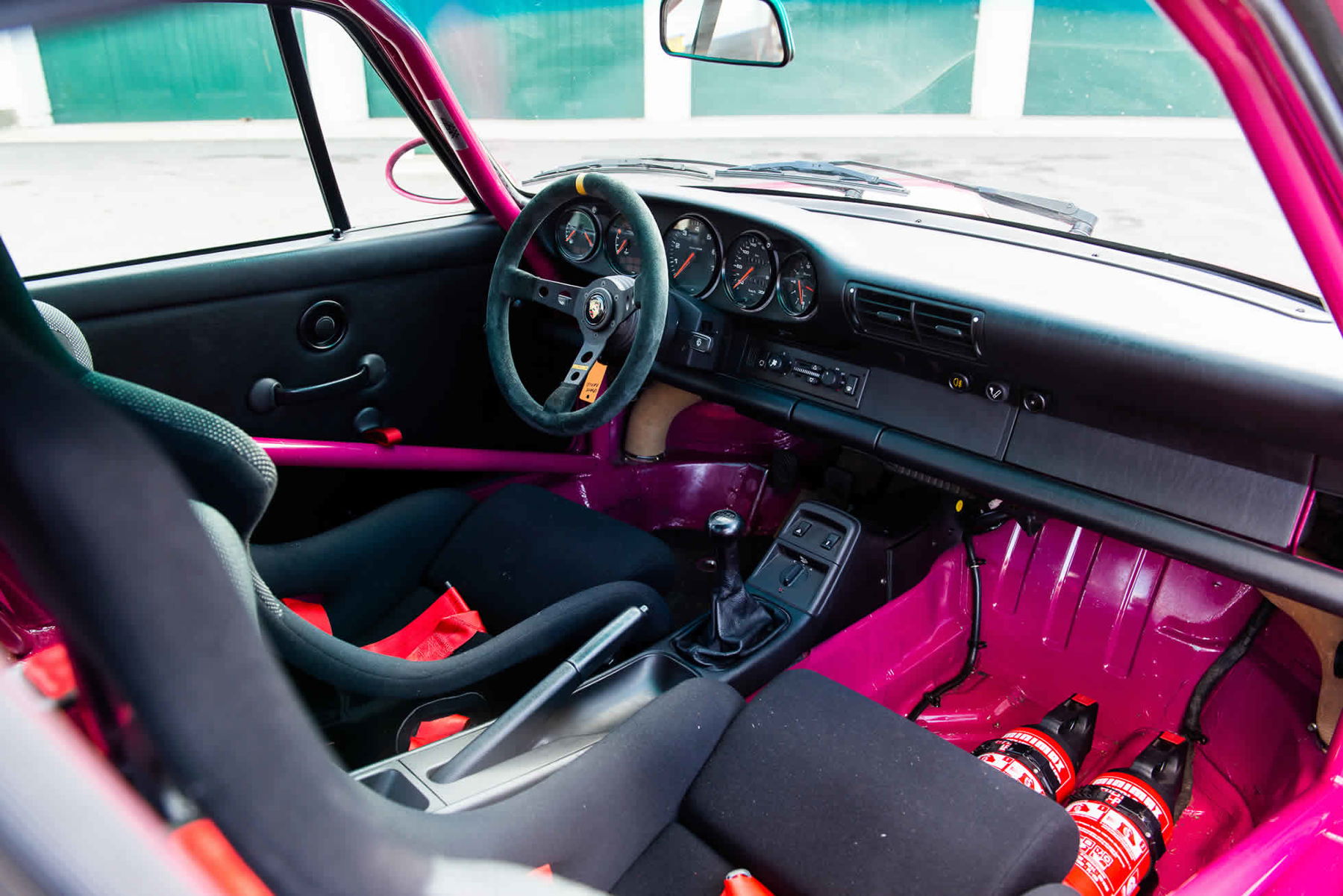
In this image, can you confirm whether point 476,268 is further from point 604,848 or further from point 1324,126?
point 1324,126

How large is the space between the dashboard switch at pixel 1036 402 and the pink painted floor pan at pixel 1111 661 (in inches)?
21.2

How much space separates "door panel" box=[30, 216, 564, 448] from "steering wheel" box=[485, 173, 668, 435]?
384 mm

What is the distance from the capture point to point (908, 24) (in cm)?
1114

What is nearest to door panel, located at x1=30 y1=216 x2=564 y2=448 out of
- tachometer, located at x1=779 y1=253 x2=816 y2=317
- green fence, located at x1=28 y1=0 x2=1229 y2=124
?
tachometer, located at x1=779 y1=253 x2=816 y2=317

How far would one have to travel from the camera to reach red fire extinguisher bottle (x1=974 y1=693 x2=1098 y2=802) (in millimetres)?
1817

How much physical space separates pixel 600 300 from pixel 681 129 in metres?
9.97

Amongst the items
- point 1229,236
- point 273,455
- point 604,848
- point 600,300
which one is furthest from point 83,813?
point 1229,236

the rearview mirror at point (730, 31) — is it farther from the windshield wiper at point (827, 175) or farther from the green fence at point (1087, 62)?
the green fence at point (1087, 62)

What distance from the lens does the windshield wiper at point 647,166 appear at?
255 cm

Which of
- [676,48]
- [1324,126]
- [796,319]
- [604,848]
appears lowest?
[604,848]

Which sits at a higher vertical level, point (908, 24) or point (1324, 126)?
point (908, 24)

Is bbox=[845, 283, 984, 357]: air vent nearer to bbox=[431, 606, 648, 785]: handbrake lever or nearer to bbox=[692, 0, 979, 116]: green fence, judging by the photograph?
bbox=[431, 606, 648, 785]: handbrake lever

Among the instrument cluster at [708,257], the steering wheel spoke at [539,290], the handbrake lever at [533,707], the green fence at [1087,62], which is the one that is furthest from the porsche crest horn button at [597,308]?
the green fence at [1087,62]

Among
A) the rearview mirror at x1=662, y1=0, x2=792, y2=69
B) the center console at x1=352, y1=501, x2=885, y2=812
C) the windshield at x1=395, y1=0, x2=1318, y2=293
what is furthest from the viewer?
the windshield at x1=395, y1=0, x2=1318, y2=293
